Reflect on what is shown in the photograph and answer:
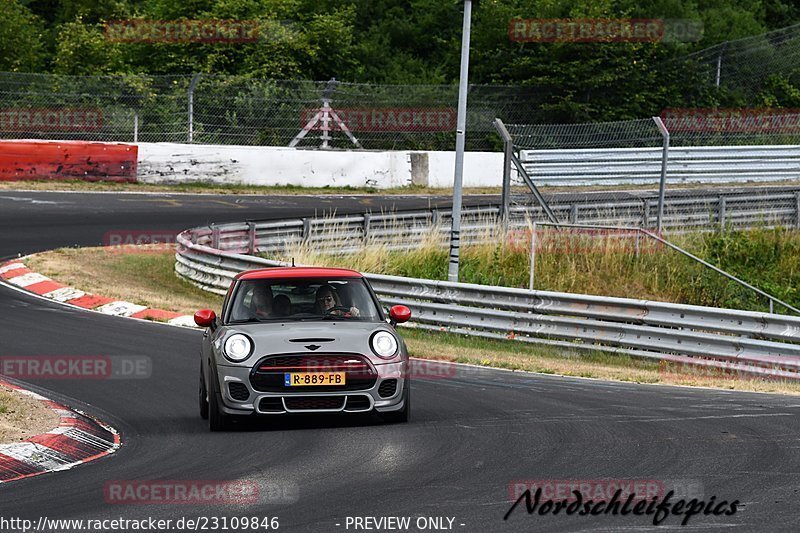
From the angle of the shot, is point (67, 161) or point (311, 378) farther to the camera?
point (67, 161)

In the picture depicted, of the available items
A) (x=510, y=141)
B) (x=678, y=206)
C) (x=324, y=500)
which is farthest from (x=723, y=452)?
(x=678, y=206)

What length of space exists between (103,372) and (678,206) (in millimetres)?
16358

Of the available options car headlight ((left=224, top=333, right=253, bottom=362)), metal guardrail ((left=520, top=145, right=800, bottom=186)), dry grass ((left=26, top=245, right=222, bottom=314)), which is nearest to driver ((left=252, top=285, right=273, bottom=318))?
car headlight ((left=224, top=333, right=253, bottom=362))

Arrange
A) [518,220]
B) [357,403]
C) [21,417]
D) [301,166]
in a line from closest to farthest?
[357,403]
[21,417]
[518,220]
[301,166]

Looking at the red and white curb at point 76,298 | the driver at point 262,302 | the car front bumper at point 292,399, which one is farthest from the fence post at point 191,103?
the car front bumper at point 292,399

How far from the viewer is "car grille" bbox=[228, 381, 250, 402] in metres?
10.1

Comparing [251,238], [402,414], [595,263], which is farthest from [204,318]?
[251,238]

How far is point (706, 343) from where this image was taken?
610 inches

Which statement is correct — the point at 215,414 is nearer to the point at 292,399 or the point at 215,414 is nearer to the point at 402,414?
the point at 292,399

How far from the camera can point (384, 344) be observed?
1033 centimetres

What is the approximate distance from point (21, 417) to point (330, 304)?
2670mm

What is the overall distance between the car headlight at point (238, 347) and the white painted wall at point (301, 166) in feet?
72.9

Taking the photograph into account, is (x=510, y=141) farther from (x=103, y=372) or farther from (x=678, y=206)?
(x=103, y=372)

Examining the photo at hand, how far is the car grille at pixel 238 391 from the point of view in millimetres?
10078
